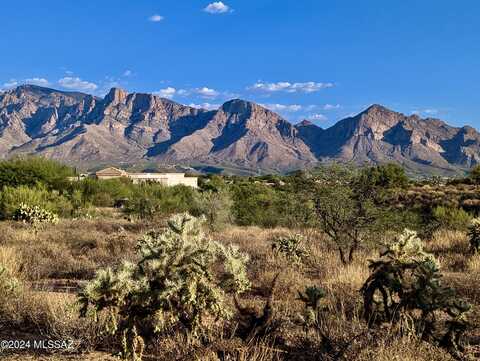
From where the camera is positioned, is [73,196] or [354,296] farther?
[73,196]

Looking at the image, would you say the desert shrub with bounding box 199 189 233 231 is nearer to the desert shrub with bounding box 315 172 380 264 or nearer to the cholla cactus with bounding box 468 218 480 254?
the desert shrub with bounding box 315 172 380 264

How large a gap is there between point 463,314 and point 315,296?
5.09 ft

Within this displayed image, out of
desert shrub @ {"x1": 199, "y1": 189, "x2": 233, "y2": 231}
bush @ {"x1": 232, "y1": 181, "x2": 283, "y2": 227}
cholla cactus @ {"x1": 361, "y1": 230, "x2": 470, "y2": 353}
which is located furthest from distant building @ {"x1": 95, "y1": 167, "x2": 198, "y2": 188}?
cholla cactus @ {"x1": 361, "y1": 230, "x2": 470, "y2": 353}

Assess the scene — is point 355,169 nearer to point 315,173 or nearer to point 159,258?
point 315,173

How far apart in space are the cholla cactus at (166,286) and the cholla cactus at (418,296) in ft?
5.62

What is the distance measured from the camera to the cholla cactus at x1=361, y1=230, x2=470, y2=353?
490 cm

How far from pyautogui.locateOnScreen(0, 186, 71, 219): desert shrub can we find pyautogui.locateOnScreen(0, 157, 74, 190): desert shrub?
12.0ft

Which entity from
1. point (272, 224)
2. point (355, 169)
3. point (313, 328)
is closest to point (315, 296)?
point (313, 328)

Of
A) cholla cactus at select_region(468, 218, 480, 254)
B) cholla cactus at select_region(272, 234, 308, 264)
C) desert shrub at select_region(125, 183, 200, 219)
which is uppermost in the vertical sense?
cholla cactus at select_region(468, 218, 480, 254)

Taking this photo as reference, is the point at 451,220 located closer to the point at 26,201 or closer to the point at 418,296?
the point at 418,296

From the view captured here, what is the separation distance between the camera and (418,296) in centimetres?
509

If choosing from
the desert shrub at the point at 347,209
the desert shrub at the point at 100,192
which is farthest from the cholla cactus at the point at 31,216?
the desert shrub at the point at 100,192

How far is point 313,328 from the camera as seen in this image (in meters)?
5.59

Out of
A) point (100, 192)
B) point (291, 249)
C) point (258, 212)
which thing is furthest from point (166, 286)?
point (100, 192)
